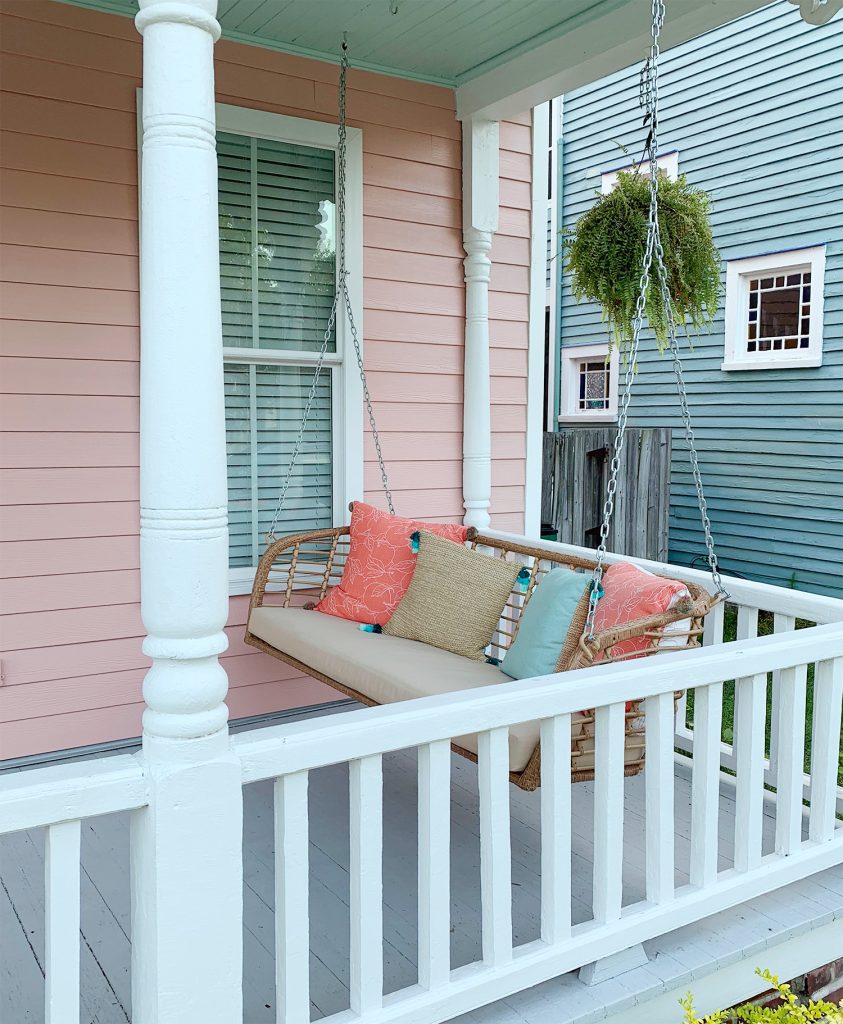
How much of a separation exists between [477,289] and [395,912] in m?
2.64

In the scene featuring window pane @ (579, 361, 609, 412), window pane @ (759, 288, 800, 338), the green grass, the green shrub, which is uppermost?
window pane @ (759, 288, 800, 338)

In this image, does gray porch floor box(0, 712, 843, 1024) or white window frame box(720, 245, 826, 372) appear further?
white window frame box(720, 245, 826, 372)

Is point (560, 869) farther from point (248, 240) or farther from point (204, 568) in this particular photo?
point (248, 240)

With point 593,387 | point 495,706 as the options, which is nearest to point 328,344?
point 495,706

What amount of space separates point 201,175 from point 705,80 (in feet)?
22.7

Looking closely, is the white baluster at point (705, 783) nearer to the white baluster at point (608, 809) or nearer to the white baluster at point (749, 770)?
the white baluster at point (749, 770)

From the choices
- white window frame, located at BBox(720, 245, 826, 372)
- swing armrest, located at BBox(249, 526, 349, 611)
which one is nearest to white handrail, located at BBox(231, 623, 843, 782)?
swing armrest, located at BBox(249, 526, 349, 611)

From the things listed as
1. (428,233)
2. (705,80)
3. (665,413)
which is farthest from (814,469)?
(428,233)

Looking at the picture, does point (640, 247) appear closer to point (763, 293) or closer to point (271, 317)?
point (271, 317)

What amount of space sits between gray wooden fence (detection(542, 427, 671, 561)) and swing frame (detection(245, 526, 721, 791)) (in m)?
2.65

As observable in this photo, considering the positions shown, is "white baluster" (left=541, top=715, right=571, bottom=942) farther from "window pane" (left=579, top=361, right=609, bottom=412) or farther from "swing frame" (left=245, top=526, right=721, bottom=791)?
"window pane" (left=579, top=361, right=609, bottom=412)

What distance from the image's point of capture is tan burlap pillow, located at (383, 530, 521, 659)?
117 inches

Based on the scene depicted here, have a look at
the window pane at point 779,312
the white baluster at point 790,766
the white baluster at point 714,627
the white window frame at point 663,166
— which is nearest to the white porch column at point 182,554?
the white baluster at point 790,766

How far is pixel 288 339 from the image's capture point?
3.72 metres
